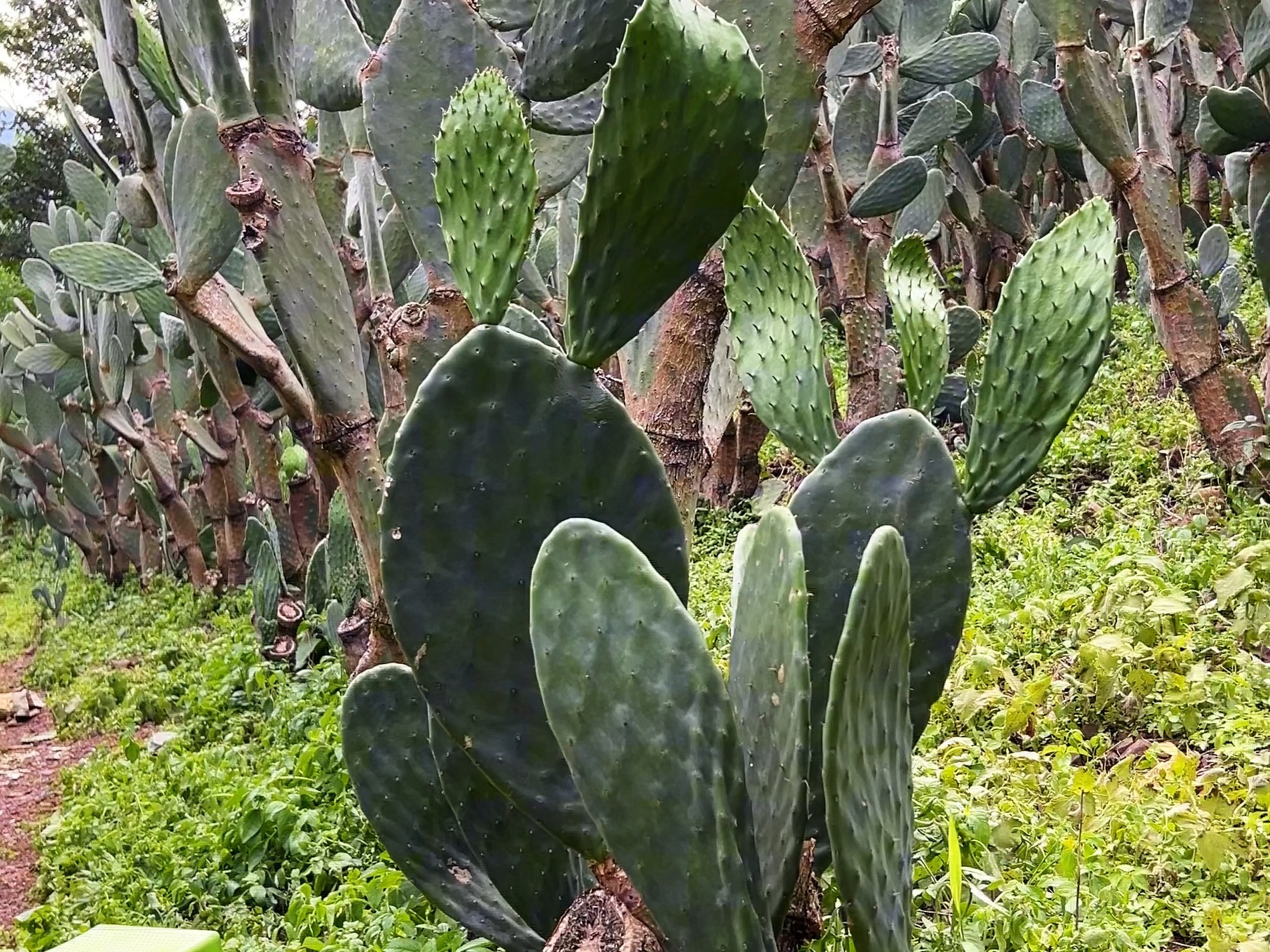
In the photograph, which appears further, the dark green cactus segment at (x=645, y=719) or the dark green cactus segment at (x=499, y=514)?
the dark green cactus segment at (x=499, y=514)

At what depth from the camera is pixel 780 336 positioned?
1.58 meters

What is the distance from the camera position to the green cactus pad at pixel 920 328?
1.61 meters

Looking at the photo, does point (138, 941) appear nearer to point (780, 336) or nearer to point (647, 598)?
point (647, 598)

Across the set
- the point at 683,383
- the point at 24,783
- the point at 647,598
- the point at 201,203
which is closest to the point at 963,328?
the point at 201,203

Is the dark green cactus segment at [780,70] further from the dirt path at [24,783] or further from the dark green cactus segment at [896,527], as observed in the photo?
the dirt path at [24,783]

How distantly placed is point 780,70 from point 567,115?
627mm

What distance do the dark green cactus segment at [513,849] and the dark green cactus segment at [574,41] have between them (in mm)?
937

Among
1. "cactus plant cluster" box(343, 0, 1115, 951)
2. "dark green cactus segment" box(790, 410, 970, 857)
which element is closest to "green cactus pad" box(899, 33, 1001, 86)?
"cactus plant cluster" box(343, 0, 1115, 951)

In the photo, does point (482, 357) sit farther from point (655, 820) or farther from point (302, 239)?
point (302, 239)

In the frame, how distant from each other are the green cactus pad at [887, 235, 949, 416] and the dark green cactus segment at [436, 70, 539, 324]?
60cm

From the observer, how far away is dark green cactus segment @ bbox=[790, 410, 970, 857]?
4.26ft

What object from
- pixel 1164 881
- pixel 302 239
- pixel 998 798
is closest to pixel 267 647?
pixel 302 239

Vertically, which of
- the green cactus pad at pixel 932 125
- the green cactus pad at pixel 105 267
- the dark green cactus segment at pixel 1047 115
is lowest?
the green cactus pad at pixel 105 267

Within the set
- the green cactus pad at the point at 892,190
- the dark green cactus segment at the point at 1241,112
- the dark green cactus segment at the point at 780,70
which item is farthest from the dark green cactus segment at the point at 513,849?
the green cactus pad at the point at 892,190
